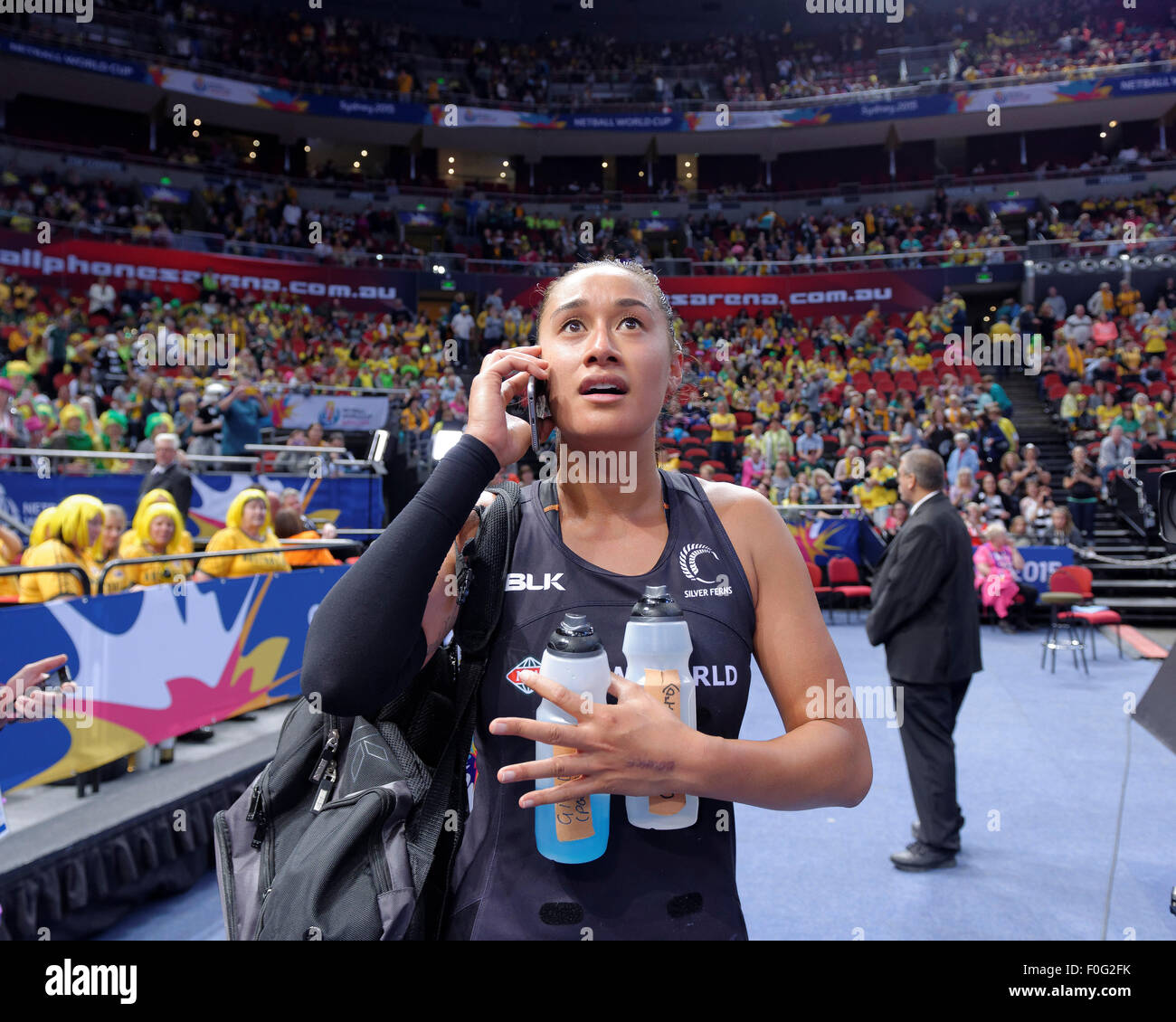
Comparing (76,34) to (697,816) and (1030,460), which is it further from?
(697,816)

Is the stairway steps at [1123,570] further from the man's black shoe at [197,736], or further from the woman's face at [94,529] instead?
the woman's face at [94,529]

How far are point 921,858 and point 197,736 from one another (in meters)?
4.07

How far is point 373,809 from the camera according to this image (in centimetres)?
105

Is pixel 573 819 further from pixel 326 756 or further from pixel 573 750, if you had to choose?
pixel 326 756

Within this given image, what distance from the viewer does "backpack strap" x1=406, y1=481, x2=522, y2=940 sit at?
3.66 ft

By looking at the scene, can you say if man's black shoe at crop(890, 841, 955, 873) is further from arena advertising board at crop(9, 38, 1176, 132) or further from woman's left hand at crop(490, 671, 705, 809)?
arena advertising board at crop(9, 38, 1176, 132)

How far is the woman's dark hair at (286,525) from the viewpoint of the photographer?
6.88 meters

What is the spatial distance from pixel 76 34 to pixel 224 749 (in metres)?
22.3

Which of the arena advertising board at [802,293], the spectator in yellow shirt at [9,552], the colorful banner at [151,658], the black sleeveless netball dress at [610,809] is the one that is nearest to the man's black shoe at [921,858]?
the colorful banner at [151,658]

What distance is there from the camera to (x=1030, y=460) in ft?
36.5

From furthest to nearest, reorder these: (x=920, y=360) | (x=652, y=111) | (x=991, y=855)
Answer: (x=652, y=111)
(x=920, y=360)
(x=991, y=855)

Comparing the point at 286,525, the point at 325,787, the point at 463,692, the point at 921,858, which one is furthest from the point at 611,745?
the point at 286,525

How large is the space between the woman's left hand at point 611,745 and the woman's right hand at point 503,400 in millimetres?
348
